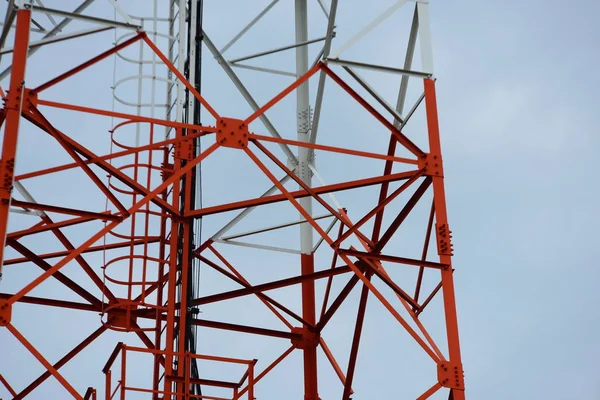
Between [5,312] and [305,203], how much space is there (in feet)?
34.7

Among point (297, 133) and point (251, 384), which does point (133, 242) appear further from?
point (297, 133)

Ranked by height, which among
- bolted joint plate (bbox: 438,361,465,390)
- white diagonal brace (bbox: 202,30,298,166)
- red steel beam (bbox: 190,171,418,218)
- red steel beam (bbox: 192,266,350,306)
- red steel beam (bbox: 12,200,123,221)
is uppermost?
white diagonal brace (bbox: 202,30,298,166)

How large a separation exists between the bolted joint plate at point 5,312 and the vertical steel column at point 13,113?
1.71 m

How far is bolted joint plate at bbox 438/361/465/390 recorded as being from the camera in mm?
23812

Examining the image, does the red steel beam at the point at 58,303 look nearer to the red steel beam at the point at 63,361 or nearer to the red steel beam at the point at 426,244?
the red steel beam at the point at 63,361

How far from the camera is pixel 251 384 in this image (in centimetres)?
2548

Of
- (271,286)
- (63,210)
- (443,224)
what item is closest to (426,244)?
(443,224)

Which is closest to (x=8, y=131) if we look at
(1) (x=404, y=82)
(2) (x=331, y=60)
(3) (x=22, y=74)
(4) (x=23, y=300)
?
(3) (x=22, y=74)

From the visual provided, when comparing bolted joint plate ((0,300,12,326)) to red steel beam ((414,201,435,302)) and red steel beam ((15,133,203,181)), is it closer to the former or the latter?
red steel beam ((15,133,203,181))

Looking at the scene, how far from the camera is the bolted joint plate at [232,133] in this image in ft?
83.0

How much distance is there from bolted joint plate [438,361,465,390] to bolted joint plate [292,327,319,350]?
21.4 feet

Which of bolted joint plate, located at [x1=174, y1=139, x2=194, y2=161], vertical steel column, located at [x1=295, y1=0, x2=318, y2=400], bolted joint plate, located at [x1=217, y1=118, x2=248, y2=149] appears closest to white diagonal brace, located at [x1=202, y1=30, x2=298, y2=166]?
vertical steel column, located at [x1=295, y1=0, x2=318, y2=400]

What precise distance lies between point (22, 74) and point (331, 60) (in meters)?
6.51

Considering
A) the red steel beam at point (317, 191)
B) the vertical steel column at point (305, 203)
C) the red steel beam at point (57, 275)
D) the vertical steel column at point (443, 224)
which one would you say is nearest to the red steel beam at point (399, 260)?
the vertical steel column at point (443, 224)
